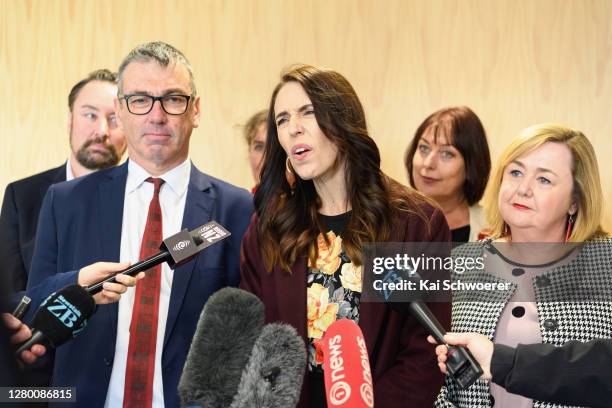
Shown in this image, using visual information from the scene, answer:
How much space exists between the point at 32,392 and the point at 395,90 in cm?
294

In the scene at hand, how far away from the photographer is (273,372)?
1.67m

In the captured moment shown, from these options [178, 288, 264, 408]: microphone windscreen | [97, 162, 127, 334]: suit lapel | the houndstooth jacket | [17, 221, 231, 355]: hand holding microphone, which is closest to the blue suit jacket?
[97, 162, 127, 334]: suit lapel

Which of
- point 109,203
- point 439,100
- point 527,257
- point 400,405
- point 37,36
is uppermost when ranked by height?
point 37,36

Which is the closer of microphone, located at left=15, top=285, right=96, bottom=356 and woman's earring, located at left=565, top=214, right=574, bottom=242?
microphone, located at left=15, top=285, right=96, bottom=356

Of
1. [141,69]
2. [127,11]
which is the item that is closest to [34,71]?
[127,11]

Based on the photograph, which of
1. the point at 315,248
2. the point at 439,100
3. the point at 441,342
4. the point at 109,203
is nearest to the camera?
the point at 441,342

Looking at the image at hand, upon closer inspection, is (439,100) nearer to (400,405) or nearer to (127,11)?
(127,11)

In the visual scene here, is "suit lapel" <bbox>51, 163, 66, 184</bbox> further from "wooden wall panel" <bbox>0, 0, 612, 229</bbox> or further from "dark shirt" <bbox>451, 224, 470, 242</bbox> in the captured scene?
"dark shirt" <bbox>451, 224, 470, 242</bbox>

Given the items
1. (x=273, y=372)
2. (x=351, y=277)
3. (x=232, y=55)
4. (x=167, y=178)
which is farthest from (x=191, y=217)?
(x=232, y=55)

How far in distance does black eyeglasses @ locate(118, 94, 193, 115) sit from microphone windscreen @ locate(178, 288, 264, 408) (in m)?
0.90

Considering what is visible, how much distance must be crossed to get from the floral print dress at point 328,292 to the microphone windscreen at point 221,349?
0.39 metres

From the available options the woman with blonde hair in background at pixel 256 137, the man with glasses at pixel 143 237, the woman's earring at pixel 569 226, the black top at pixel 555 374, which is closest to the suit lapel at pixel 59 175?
the woman with blonde hair in background at pixel 256 137

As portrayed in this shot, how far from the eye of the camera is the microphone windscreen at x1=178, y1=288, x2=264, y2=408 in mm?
1697

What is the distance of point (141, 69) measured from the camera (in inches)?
98.2
